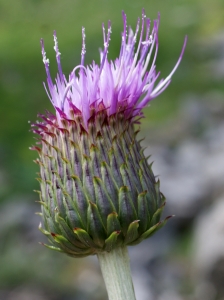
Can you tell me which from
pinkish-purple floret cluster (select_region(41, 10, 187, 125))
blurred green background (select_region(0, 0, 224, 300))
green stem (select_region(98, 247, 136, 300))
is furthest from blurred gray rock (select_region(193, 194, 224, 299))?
pinkish-purple floret cluster (select_region(41, 10, 187, 125))

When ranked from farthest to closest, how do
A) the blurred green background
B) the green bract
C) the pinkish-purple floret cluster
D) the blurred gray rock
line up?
the blurred gray rock, the blurred green background, the pinkish-purple floret cluster, the green bract

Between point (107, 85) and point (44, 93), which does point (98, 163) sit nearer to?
point (107, 85)

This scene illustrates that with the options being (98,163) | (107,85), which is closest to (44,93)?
(107,85)

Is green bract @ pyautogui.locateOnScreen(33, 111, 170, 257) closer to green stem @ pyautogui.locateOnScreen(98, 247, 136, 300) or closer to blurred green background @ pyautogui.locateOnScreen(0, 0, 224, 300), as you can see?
green stem @ pyautogui.locateOnScreen(98, 247, 136, 300)

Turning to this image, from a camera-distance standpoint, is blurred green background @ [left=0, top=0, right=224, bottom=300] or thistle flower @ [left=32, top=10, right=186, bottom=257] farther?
blurred green background @ [left=0, top=0, right=224, bottom=300]

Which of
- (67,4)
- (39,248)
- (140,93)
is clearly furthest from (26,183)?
(67,4)

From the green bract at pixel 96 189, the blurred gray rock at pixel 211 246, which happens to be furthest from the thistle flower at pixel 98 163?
the blurred gray rock at pixel 211 246

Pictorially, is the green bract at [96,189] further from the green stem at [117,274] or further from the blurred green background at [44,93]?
the blurred green background at [44,93]
